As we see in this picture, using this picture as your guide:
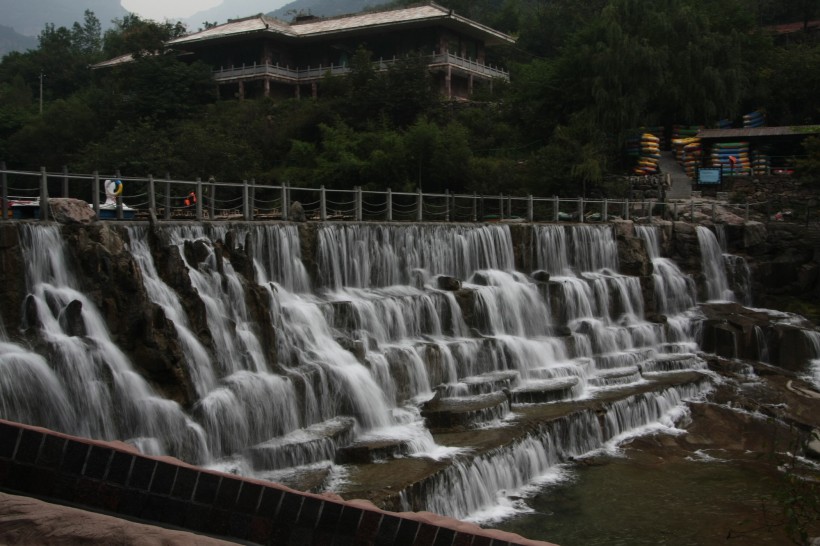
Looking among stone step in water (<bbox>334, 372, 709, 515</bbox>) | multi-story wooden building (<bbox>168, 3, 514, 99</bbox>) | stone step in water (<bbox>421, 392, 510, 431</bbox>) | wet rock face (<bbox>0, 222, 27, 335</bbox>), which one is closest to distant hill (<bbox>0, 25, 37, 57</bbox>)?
multi-story wooden building (<bbox>168, 3, 514, 99</bbox>)

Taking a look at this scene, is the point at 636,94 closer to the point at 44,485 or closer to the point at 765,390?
the point at 765,390

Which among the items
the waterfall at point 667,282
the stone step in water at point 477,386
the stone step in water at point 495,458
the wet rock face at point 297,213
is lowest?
the stone step in water at point 495,458

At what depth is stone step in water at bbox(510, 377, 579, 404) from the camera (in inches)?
599

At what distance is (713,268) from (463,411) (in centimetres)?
1502

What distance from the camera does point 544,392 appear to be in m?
15.4

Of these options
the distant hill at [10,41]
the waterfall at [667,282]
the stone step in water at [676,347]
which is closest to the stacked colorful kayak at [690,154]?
the waterfall at [667,282]

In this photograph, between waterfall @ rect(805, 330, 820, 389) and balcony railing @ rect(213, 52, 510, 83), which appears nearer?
waterfall @ rect(805, 330, 820, 389)

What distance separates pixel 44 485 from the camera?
15.6ft

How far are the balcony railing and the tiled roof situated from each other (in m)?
1.71

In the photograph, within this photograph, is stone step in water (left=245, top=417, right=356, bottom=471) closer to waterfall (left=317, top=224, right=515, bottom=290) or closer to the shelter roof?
waterfall (left=317, top=224, right=515, bottom=290)

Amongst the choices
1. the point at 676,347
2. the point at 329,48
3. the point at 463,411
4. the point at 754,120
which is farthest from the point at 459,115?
the point at 463,411

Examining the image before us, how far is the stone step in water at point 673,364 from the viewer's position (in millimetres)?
18438

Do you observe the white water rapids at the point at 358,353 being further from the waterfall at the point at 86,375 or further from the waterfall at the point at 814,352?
the waterfall at the point at 814,352

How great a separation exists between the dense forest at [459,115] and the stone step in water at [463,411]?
1449cm
